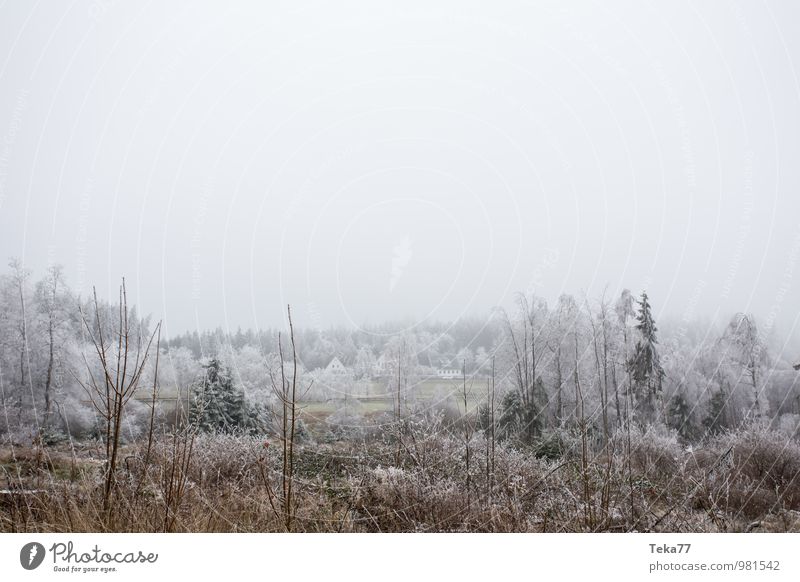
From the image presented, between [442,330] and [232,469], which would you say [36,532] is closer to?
[232,469]

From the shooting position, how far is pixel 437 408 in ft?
15.2

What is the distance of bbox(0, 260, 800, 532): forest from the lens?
3717 mm

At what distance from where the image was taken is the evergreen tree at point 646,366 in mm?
4398

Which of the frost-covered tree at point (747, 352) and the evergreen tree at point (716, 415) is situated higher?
the frost-covered tree at point (747, 352)

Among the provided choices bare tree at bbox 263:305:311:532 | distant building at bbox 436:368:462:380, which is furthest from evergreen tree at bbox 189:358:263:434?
distant building at bbox 436:368:462:380

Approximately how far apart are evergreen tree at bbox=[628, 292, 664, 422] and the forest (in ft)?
0.04

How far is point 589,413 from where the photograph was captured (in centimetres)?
467

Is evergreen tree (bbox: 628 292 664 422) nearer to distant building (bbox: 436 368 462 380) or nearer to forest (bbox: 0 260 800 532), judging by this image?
forest (bbox: 0 260 800 532)

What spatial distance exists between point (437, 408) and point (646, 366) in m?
1.90

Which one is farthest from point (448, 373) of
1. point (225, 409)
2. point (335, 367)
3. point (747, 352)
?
point (747, 352)

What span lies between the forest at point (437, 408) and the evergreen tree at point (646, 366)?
1 cm

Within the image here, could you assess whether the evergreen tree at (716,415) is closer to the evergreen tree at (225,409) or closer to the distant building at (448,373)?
the distant building at (448,373)

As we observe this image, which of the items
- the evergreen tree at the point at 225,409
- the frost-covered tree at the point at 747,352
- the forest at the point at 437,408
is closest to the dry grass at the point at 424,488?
the forest at the point at 437,408
